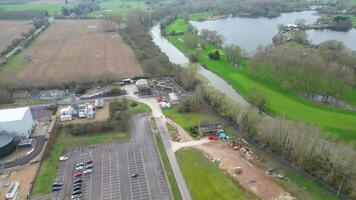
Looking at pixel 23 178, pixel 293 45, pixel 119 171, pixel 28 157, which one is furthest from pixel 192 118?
pixel 293 45

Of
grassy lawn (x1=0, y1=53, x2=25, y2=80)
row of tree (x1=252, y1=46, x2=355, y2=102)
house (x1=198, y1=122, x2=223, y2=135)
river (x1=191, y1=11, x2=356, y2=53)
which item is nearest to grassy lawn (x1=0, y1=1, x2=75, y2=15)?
grassy lawn (x1=0, y1=53, x2=25, y2=80)

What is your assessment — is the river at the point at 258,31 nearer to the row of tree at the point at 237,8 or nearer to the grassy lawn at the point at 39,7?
the row of tree at the point at 237,8

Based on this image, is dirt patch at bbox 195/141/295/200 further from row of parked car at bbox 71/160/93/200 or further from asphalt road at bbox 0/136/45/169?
asphalt road at bbox 0/136/45/169

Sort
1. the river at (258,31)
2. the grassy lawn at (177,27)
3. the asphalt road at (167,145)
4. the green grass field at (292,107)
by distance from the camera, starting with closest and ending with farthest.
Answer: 1. the asphalt road at (167,145)
2. the green grass field at (292,107)
3. the river at (258,31)
4. the grassy lawn at (177,27)

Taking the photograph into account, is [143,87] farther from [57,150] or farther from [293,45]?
[293,45]

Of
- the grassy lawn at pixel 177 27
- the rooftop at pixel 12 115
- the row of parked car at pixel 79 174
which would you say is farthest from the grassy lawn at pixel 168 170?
the grassy lawn at pixel 177 27
